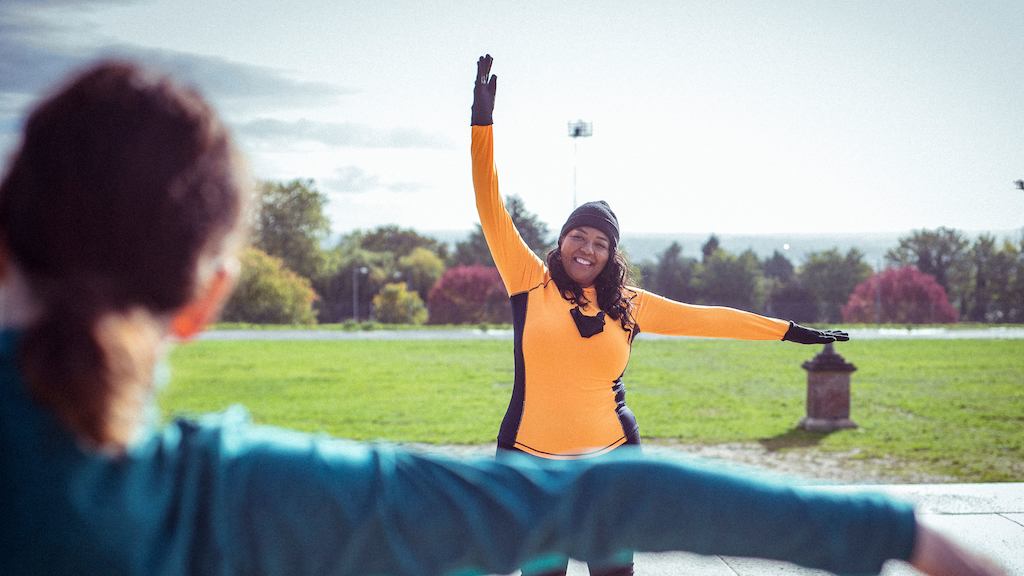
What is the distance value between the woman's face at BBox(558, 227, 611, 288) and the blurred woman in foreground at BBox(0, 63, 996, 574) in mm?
2729

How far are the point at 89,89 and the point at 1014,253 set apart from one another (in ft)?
225

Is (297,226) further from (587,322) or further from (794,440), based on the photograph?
(587,322)

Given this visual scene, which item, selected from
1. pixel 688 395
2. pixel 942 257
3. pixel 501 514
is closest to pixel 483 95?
pixel 501 514

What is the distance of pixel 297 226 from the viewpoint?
71.8 m

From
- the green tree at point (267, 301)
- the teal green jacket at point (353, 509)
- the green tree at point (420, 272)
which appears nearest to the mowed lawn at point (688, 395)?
the teal green jacket at point (353, 509)

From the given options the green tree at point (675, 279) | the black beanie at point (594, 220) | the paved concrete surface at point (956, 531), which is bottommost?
the paved concrete surface at point (956, 531)

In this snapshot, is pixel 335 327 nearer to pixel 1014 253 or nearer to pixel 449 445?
pixel 449 445

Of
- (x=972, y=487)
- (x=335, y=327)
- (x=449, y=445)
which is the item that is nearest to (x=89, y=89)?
(x=972, y=487)

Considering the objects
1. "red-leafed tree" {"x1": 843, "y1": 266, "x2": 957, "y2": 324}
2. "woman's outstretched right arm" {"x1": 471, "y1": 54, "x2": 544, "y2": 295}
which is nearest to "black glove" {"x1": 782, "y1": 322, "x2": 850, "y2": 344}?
"woman's outstretched right arm" {"x1": 471, "y1": 54, "x2": 544, "y2": 295}

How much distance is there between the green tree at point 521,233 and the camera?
65.5 meters

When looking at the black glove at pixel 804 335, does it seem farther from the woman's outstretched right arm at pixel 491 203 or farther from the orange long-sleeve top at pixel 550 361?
the woman's outstretched right arm at pixel 491 203

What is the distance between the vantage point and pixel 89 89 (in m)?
0.75

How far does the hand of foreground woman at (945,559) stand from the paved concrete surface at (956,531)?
9.66 ft

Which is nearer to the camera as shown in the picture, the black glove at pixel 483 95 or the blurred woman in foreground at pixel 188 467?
the blurred woman in foreground at pixel 188 467
